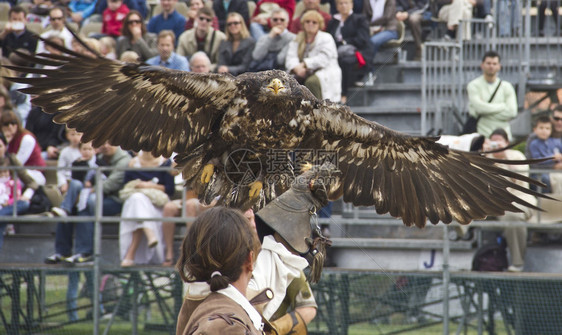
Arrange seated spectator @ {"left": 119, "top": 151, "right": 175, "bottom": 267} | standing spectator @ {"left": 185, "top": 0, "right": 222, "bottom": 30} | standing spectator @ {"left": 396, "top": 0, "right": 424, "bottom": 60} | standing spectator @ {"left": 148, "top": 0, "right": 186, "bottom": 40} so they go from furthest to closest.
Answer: standing spectator @ {"left": 148, "top": 0, "right": 186, "bottom": 40}, standing spectator @ {"left": 185, "top": 0, "right": 222, "bottom": 30}, standing spectator @ {"left": 396, "top": 0, "right": 424, "bottom": 60}, seated spectator @ {"left": 119, "top": 151, "right": 175, "bottom": 267}

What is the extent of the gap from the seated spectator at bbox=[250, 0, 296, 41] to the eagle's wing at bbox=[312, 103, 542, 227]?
A: 479 cm

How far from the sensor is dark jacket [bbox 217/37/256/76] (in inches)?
399

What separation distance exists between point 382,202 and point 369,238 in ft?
8.93

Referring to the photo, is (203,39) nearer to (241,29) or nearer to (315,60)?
(241,29)

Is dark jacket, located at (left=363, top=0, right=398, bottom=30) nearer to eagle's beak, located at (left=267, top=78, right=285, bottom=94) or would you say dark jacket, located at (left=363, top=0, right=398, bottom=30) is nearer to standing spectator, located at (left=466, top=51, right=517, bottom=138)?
standing spectator, located at (left=466, top=51, right=517, bottom=138)

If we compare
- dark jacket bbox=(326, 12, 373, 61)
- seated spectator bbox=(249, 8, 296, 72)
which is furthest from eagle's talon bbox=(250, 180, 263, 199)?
dark jacket bbox=(326, 12, 373, 61)

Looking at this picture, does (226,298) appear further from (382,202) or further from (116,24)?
(116,24)

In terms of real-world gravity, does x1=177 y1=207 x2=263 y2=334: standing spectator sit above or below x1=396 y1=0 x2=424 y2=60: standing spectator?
below

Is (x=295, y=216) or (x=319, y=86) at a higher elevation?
(x=319, y=86)

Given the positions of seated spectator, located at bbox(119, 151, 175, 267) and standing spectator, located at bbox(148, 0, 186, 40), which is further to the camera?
standing spectator, located at bbox(148, 0, 186, 40)

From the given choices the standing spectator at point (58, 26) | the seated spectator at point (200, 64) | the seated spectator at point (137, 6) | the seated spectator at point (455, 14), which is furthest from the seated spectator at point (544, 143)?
the standing spectator at point (58, 26)

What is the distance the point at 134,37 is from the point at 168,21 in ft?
2.83

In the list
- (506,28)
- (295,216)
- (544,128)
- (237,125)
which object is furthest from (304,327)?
(506,28)

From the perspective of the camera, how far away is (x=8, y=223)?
30.0ft
